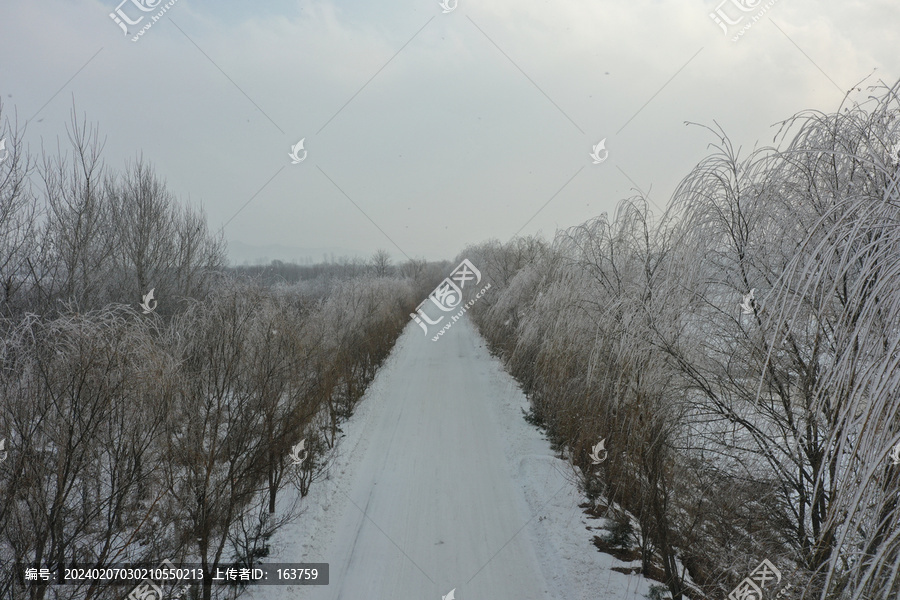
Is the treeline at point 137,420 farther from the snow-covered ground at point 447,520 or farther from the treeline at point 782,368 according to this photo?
the treeline at point 782,368

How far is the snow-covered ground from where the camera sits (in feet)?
19.6

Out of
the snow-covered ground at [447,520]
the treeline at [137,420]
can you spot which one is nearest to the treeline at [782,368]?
the snow-covered ground at [447,520]

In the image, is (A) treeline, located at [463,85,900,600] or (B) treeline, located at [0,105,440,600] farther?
(B) treeline, located at [0,105,440,600]

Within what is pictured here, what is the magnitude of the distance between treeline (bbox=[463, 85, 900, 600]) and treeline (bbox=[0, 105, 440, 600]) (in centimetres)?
459

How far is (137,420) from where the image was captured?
4445 millimetres

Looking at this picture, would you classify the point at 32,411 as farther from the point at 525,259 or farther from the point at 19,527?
the point at 525,259

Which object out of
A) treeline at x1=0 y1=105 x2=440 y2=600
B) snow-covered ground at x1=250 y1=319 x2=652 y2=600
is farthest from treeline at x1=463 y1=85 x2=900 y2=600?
treeline at x1=0 y1=105 x2=440 y2=600

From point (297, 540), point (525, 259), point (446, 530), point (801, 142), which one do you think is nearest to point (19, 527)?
point (297, 540)

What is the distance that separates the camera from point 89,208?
41.2 feet

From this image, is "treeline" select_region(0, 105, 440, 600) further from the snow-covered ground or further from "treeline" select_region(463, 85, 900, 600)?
"treeline" select_region(463, 85, 900, 600)

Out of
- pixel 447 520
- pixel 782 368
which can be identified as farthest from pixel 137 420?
pixel 782 368

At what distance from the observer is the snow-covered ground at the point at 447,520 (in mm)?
5980

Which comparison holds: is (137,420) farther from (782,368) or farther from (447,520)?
(782,368)

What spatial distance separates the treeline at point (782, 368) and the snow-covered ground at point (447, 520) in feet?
3.62
